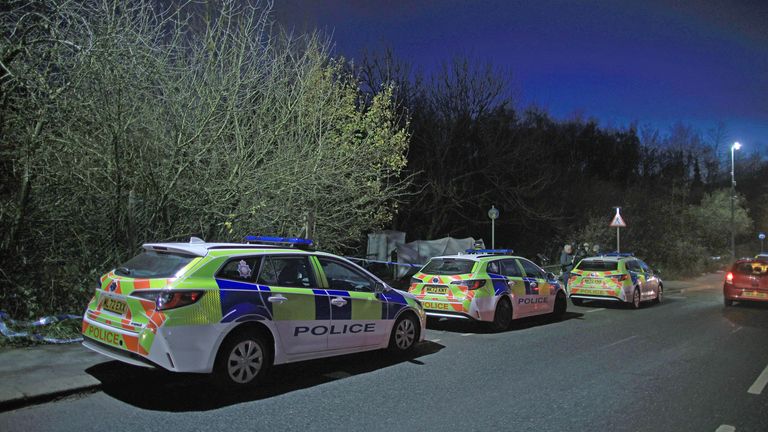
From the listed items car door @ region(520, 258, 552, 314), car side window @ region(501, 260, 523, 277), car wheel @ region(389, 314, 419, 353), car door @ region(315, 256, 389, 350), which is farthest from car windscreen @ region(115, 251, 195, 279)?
car door @ region(520, 258, 552, 314)

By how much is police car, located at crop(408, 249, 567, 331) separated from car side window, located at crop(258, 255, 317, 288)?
12.5 feet

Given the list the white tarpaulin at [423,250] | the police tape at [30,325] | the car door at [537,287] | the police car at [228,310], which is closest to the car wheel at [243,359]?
the police car at [228,310]

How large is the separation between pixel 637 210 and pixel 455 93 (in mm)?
12676

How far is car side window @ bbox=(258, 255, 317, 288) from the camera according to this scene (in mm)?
6148

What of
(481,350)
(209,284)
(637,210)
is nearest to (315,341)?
(209,284)

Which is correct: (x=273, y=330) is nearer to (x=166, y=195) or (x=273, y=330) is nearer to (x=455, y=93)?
(x=166, y=195)

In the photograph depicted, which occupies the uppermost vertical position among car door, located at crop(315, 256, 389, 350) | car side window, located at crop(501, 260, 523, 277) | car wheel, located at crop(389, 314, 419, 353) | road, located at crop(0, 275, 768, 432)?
car side window, located at crop(501, 260, 523, 277)

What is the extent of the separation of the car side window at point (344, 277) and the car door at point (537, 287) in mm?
4722

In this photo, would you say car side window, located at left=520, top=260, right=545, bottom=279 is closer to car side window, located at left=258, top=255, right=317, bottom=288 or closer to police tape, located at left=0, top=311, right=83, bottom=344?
car side window, located at left=258, top=255, right=317, bottom=288

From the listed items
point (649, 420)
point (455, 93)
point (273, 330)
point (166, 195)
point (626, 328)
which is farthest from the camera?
point (455, 93)

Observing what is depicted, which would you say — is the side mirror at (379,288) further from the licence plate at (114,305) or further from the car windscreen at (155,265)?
the licence plate at (114,305)

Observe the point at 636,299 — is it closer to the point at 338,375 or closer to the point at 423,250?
the point at 423,250

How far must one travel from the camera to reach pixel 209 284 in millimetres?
5457

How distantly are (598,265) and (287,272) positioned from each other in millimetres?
10866
